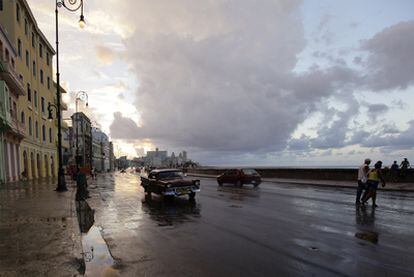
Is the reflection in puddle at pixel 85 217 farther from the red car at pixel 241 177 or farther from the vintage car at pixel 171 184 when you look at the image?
the red car at pixel 241 177

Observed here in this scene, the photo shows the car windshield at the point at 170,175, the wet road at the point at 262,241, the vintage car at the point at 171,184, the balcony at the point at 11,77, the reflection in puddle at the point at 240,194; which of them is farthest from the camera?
the balcony at the point at 11,77

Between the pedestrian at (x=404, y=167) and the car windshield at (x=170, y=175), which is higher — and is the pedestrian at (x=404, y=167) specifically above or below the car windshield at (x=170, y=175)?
below

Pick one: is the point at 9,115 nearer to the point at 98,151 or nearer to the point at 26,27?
the point at 26,27

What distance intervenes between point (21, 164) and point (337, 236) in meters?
39.6

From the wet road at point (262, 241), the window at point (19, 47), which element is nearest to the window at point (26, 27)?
the window at point (19, 47)

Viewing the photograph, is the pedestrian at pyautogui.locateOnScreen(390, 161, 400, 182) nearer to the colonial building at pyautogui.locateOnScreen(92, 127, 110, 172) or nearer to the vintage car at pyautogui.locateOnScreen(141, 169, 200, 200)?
the vintage car at pyautogui.locateOnScreen(141, 169, 200, 200)

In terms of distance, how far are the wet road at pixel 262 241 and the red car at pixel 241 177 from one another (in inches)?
625

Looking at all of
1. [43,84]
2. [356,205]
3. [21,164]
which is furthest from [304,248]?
[43,84]

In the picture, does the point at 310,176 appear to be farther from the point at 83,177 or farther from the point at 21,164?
the point at 21,164

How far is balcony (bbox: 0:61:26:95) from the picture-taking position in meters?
31.0

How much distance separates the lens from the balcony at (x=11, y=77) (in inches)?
1219

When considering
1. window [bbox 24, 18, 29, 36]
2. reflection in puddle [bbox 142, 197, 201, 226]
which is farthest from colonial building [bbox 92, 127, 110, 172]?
reflection in puddle [bbox 142, 197, 201, 226]

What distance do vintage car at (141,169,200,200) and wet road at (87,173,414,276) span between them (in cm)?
326

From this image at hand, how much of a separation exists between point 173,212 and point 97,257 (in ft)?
21.0
